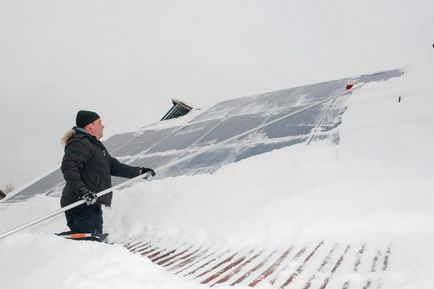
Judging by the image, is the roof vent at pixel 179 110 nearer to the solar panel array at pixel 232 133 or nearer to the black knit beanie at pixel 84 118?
the solar panel array at pixel 232 133

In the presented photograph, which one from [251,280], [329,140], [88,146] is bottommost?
[251,280]

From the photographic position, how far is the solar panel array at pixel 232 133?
579 cm

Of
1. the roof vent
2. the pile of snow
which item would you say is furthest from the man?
the roof vent

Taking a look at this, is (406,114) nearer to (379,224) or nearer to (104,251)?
(379,224)

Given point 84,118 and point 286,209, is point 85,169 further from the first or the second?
point 286,209

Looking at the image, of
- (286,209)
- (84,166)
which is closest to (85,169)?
(84,166)

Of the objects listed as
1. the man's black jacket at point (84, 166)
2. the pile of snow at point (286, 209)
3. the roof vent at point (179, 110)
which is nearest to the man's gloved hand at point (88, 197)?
the man's black jacket at point (84, 166)

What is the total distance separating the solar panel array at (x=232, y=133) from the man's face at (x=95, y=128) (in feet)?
3.54

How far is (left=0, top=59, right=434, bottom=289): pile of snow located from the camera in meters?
2.63

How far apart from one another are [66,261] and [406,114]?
15.9 ft

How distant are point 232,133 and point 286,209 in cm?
346

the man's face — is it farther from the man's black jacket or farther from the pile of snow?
the pile of snow

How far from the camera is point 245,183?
468 cm

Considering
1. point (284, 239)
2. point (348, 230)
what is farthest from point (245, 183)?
point (348, 230)
